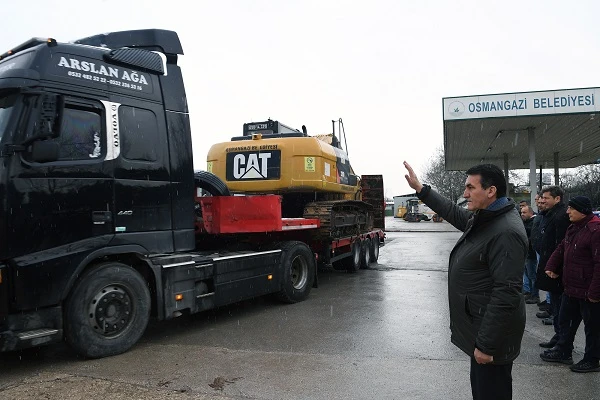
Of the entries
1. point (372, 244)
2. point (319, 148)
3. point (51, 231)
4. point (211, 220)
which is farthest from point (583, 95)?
point (51, 231)

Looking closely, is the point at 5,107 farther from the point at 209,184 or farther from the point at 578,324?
the point at 578,324

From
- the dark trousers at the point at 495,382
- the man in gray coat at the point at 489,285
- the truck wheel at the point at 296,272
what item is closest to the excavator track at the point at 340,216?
the truck wheel at the point at 296,272

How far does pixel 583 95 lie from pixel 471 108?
364 centimetres

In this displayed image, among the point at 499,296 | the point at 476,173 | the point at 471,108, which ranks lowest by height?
the point at 499,296

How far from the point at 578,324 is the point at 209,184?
498cm

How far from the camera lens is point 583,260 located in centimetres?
473

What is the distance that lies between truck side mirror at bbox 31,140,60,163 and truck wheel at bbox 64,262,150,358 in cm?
127

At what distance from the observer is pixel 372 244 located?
13.9 m

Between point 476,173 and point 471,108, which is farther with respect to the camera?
point 471,108

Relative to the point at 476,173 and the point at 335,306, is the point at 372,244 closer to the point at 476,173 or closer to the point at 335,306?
the point at 335,306

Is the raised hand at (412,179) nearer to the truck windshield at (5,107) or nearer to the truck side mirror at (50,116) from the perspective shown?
the truck side mirror at (50,116)

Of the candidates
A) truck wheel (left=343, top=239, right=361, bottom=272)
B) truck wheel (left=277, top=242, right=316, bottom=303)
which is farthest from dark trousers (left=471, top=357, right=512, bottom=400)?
truck wheel (left=343, top=239, right=361, bottom=272)

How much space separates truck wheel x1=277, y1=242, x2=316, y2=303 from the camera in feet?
26.1

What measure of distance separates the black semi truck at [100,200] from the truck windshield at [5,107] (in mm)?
12
